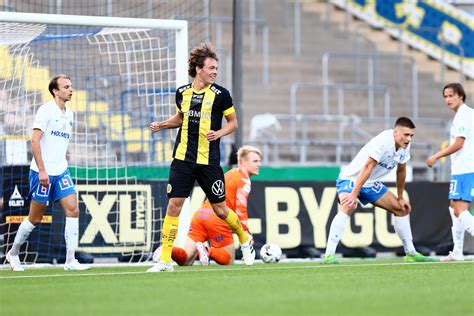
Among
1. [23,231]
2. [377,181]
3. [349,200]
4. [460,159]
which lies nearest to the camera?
[23,231]

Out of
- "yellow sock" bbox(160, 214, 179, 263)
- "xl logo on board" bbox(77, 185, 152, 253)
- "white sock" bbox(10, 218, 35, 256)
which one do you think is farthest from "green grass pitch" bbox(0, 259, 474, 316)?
"xl logo on board" bbox(77, 185, 152, 253)

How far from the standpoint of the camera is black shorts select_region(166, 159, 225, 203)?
9.71m

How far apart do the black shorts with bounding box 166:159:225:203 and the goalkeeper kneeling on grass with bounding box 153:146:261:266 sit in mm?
1714

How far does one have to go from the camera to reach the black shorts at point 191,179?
9.71 meters

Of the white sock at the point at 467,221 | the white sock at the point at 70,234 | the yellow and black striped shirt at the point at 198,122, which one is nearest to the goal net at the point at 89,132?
the white sock at the point at 70,234

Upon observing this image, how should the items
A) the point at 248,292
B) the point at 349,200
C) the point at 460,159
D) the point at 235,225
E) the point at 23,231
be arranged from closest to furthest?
1. the point at 248,292
2. the point at 235,225
3. the point at 23,231
4. the point at 349,200
5. the point at 460,159

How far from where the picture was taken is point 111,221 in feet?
43.6

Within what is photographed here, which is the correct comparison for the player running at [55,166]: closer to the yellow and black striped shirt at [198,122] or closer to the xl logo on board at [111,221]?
the yellow and black striped shirt at [198,122]

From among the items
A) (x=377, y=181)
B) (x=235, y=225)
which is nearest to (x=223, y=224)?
(x=235, y=225)

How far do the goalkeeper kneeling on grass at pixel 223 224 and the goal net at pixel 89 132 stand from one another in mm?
1263

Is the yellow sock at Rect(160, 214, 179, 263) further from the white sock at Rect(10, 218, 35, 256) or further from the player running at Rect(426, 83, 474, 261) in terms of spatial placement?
A: the player running at Rect(426, 83, 474, 261)

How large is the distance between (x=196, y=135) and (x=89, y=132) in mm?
4691

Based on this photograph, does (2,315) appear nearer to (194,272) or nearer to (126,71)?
(194,272)

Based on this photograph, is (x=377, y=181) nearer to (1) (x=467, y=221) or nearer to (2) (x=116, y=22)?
(1) (x=467, y=221)
